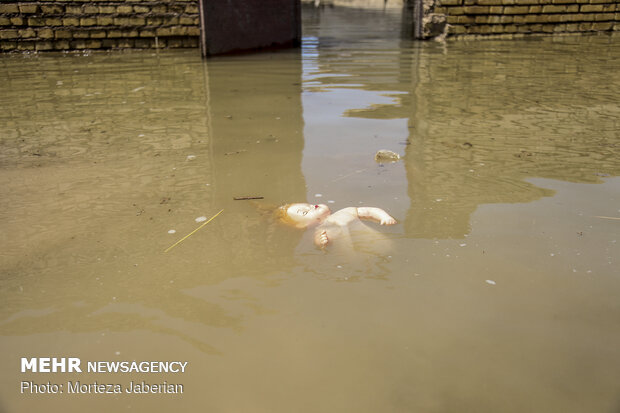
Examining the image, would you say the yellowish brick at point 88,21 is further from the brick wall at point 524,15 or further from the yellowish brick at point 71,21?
the brick wall at point 524,15

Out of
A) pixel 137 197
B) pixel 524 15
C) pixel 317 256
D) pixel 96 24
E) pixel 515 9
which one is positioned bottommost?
pixel 317 256

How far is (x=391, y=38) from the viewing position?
31.6 feet

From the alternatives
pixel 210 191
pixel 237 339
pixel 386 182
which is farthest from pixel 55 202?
pixel 386 182

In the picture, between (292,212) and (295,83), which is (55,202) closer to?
(292,212)

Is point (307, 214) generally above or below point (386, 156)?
below

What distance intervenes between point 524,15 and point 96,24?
754cm

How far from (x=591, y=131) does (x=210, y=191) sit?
9.61ft

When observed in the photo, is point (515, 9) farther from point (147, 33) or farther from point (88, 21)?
point (88, 21)

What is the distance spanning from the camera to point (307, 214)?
2.46 meters

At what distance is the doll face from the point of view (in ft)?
8.00

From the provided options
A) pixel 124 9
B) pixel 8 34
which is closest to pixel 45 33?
pixel 8 34

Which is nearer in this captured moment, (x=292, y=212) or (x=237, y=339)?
(x=237, y=339)

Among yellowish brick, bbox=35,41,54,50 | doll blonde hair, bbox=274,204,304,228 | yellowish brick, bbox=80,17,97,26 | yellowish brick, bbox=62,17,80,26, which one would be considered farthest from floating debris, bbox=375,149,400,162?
yellowish brick, bbox=35,41,54,50

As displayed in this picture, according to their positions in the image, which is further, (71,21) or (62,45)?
(62,45)
